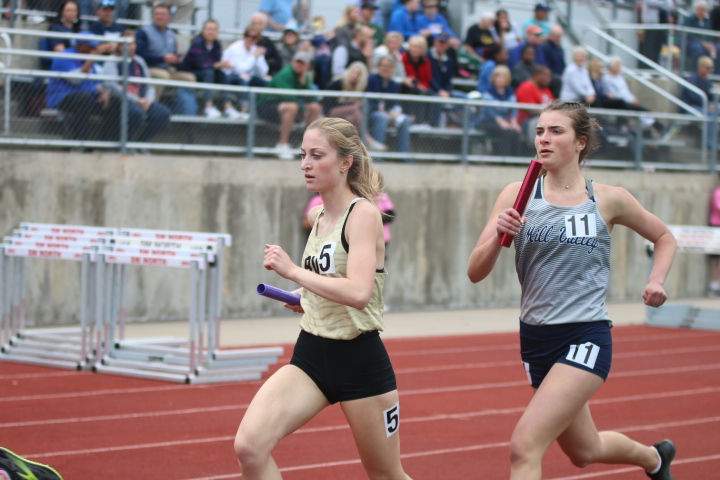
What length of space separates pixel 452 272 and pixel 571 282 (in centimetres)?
1015

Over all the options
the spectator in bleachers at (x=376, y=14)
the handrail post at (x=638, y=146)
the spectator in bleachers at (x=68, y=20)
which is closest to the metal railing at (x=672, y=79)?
the handrail post at (x=638, y=146)

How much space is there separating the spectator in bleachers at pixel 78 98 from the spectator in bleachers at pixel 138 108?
0.08 m

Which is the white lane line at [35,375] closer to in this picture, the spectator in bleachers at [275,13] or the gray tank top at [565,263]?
the gray tank top at [565,263]

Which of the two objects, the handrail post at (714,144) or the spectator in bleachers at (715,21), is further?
the spectator in bleachers at (715,21)

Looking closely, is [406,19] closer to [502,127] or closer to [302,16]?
[302,16]

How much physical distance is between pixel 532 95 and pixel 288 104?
462cm

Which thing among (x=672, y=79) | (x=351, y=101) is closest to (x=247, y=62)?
(x=351, y=101)

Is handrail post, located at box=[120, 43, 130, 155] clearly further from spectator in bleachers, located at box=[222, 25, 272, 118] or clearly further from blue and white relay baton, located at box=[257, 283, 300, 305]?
blue and white relay baton, located at box=[257, 283, 300, 305]

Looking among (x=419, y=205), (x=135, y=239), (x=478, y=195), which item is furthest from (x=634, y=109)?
(x=135, y=239)

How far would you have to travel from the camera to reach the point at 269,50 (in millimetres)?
13883

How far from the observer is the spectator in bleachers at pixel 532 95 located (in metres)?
14.8

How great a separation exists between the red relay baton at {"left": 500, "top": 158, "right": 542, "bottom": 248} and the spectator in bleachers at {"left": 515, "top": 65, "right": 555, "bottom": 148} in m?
10.7

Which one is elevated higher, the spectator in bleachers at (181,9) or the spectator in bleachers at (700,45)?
the spectator in bleachers at (700,45)

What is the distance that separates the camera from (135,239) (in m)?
8.98
